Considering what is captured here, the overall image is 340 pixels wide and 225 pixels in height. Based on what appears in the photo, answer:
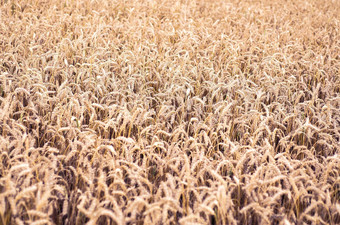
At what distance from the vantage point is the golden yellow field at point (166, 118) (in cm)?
155

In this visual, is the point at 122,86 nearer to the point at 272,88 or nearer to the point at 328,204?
the point at 272,88

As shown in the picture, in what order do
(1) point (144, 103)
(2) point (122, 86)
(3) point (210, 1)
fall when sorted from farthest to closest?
1. (3) point (210, 1)
2. (2) point (122, 86)
3. (1) point (144, 103)

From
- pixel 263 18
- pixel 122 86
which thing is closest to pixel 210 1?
pixel 263 18

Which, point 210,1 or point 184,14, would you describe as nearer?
point 184,14

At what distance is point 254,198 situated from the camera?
1662 millimetres

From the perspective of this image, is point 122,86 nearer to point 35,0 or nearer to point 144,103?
point 144,103

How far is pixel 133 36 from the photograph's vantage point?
4.00 meters

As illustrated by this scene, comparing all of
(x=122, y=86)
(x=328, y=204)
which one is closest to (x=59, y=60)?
(x=122, y=86)

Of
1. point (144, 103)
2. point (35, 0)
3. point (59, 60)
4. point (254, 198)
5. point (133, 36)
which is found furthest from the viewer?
point (35, 0)

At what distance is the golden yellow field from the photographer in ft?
5.08

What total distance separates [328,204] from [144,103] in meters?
1.48

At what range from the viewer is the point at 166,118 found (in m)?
2.38

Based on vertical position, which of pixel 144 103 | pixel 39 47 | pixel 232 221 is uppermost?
pixel 39 47

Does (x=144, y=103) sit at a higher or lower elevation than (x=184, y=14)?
lower
